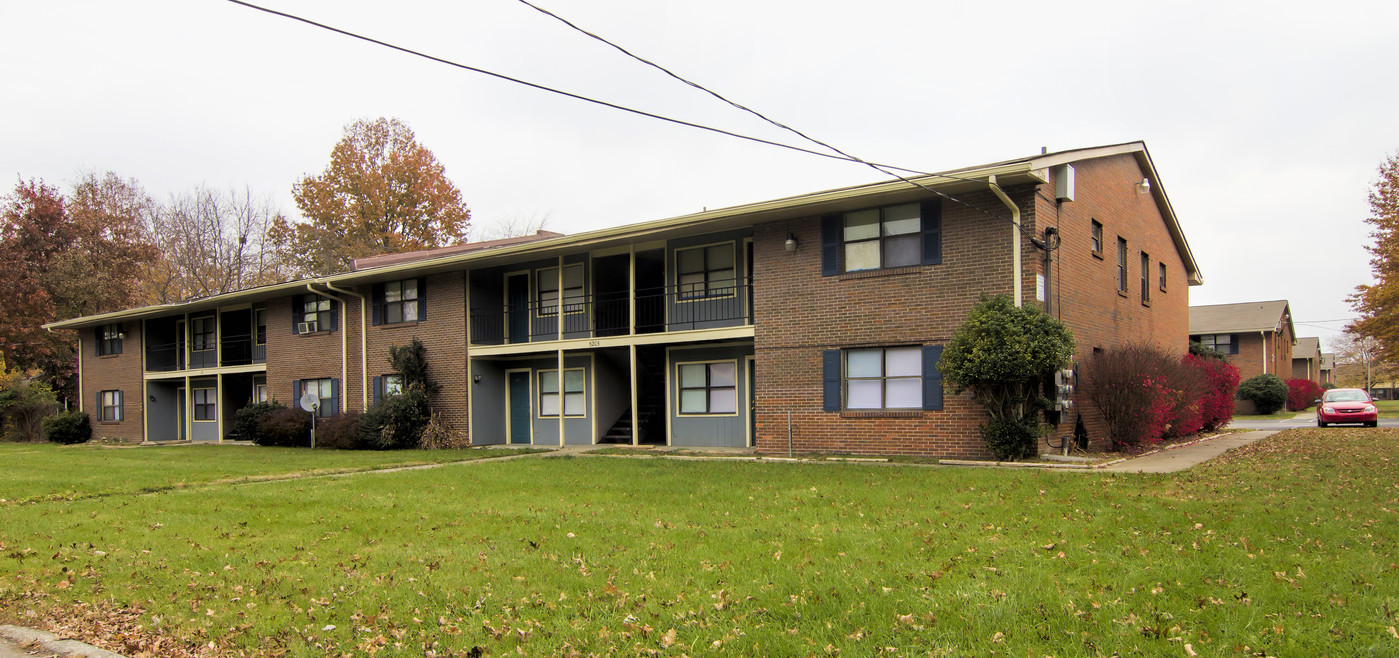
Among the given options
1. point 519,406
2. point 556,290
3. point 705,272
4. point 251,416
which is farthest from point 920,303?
point 251,416

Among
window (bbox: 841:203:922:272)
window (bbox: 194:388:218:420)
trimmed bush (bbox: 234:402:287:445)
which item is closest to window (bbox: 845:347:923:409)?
window (bbox: 841:203:922:272)

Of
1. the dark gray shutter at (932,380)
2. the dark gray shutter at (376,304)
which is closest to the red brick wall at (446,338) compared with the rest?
the dark gray shutter at (376,304)

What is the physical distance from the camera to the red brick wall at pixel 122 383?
99.9ft

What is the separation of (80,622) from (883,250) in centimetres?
1254

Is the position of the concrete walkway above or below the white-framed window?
below

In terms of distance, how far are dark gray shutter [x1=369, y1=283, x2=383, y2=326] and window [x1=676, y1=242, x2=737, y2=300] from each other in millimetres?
8609

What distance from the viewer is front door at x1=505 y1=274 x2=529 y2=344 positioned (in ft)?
72.8

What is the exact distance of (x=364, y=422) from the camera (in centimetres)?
2097

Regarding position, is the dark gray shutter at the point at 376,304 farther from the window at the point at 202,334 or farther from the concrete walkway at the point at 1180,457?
the concrete walkway at the point at 1180,457

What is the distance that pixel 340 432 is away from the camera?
69.7 ft

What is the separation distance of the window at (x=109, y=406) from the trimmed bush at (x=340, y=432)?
13875 mm

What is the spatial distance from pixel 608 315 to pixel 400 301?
19.2 ft

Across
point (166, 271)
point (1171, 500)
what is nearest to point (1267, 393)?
point (1171, 500)

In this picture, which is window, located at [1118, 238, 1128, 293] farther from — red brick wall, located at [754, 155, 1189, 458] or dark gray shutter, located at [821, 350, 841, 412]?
dark gray shutter, located at [821, 350, 841, 412]
